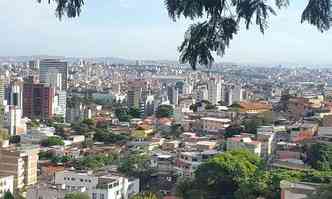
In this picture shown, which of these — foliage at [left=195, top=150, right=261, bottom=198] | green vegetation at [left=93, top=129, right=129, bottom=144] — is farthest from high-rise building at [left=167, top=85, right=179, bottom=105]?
foliage at [left=195, top=150, right=261, bottom=198]

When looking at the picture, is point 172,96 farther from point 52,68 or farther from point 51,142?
point 51,142

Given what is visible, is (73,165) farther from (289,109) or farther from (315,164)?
(289,109)

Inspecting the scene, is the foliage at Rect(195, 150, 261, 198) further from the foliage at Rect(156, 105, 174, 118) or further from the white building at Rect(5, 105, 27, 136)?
the foliage at Rect(156, 105, 174, 118)

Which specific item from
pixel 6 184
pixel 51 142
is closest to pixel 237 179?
pixel 6 184

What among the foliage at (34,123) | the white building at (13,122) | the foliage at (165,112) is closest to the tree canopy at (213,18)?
the white building at (13,122)

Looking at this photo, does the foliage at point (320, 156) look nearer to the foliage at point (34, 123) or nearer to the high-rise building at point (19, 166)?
the high-rise building at point (19, 166)
